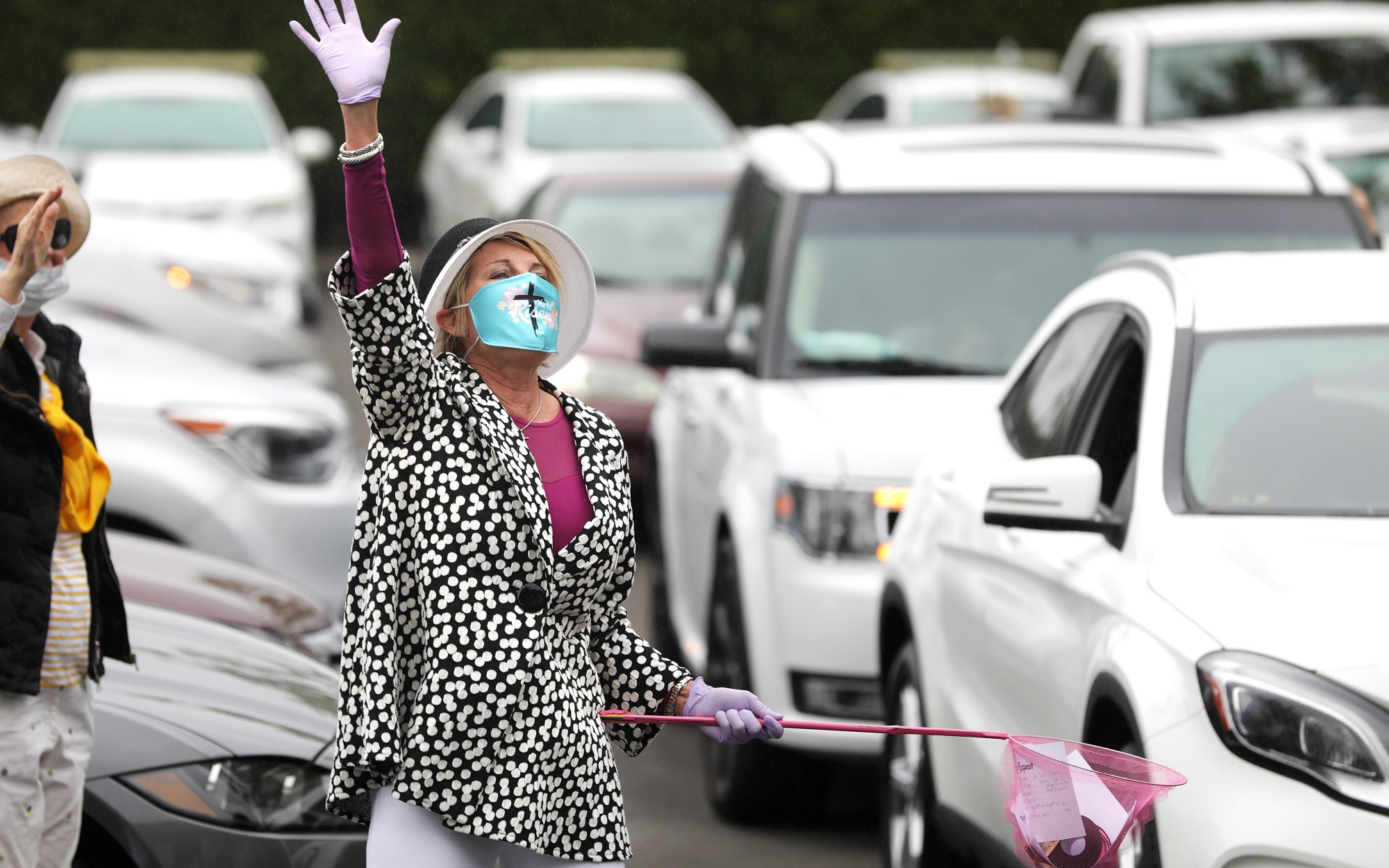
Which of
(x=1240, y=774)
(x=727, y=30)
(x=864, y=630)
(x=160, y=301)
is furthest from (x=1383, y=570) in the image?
(x=727, y=30)

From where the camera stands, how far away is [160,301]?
389 inches

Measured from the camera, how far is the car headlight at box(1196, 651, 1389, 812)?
3041mm

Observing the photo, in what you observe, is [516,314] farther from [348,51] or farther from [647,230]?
[647,230]

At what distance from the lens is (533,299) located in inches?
122

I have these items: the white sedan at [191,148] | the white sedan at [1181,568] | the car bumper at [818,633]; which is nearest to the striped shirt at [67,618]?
the white sedan at [1181,568]

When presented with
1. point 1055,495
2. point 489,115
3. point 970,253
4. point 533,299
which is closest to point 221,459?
point 970,253

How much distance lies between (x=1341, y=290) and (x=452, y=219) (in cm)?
1358

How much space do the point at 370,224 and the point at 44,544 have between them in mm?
920

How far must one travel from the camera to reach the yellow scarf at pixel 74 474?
11.3 feet

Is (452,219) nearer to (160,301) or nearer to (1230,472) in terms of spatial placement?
(160,301)

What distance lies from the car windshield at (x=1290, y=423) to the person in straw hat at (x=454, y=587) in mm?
1277

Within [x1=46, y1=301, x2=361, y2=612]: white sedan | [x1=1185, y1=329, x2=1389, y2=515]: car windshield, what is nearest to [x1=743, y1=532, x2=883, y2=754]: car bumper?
[x1=1185, y1=329, x2=1389, y2=515]: car windshield

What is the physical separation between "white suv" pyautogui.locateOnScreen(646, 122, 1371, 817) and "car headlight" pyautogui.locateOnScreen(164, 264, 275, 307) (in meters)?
3.96

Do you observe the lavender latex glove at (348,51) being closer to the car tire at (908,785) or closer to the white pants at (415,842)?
the white pants at (415,842)
